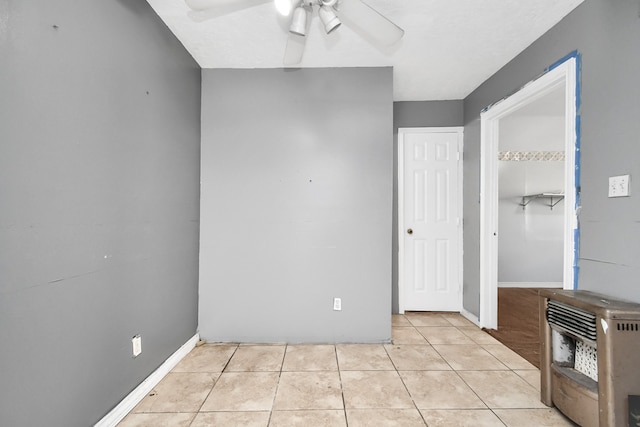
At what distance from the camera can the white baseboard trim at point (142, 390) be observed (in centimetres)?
145

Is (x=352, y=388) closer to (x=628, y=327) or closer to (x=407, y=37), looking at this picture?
(x=628, y=327)

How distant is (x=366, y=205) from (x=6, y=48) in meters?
2.25

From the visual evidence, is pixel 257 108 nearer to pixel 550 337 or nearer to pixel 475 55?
pixel 475 55

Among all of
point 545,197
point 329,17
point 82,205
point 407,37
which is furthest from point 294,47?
point 545,197

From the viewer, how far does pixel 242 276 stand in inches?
98.3

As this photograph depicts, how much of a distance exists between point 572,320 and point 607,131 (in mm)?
1085

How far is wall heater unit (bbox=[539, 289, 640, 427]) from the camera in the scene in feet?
4.09

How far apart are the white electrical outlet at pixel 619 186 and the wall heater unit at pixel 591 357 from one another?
570 millimetres

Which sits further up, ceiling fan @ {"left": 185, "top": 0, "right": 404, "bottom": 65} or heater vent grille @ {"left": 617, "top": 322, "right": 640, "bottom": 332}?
ceiling fan @ {"left": 185, "top": 0, "right": 404, "bottom": 65}

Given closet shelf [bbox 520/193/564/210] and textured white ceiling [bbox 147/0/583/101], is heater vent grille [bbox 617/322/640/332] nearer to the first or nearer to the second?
textured white ceiling [bbox 147/0/583/101]

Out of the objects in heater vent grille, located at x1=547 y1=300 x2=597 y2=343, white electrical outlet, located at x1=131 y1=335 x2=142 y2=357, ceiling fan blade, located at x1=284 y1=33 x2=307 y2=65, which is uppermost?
ceiling fan blade, located at x1=284 y1=33 x2=307 y2=65

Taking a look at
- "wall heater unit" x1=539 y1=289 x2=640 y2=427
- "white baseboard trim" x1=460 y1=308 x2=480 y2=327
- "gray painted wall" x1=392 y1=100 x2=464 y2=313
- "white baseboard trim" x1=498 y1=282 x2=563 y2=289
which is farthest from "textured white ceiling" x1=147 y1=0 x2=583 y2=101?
"white baseboard trim" x1=498 y1=282 x2=563 y2=289

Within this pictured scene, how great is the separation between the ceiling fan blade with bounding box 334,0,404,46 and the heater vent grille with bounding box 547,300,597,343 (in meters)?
1.82

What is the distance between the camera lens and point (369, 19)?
5.03 ft
